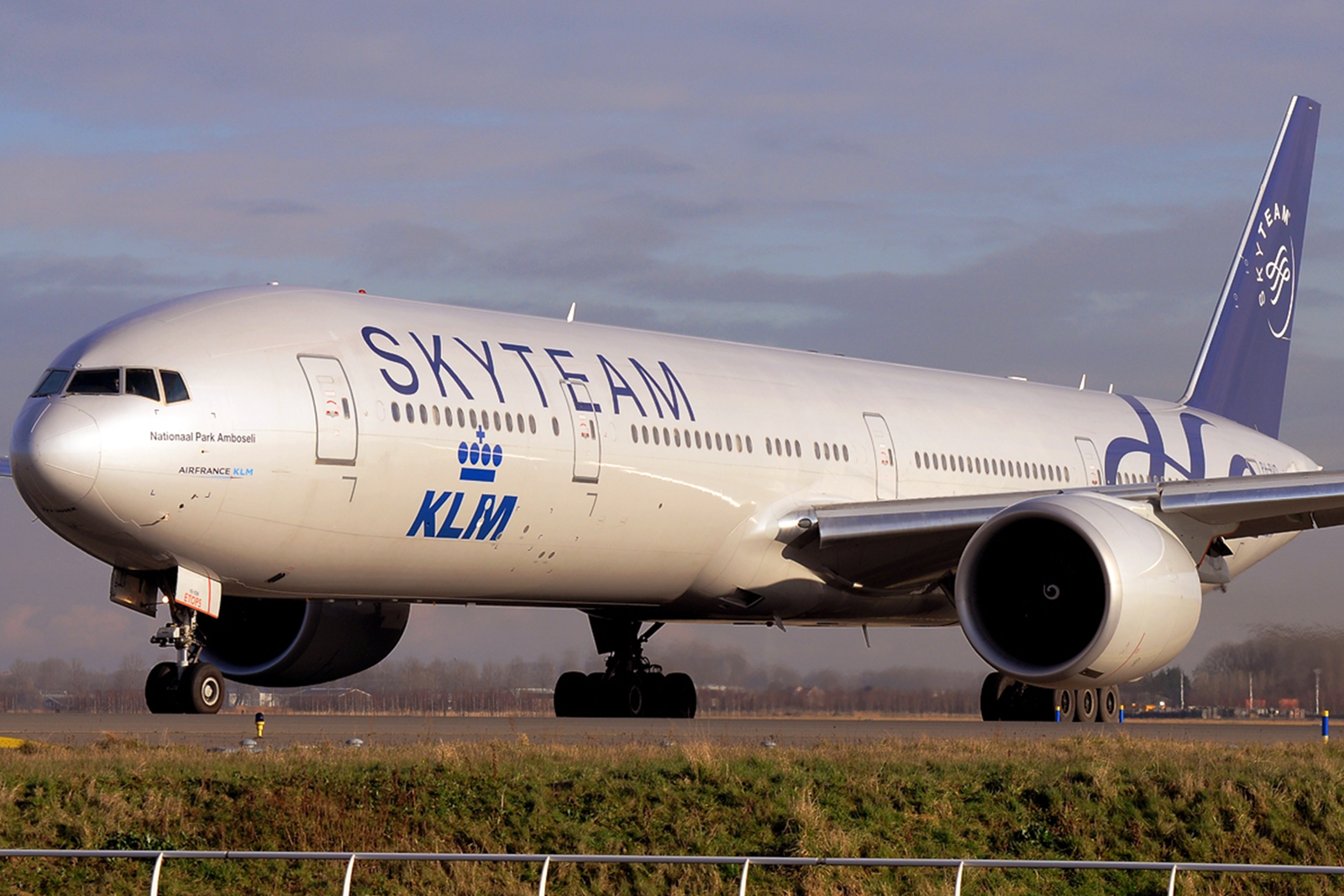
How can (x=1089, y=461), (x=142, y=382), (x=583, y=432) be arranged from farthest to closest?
(x=1089, y=461)
(x=583, y=432)
(x=142, y=382)

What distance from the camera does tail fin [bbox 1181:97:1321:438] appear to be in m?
30.4

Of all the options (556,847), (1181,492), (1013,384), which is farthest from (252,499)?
(1013,384)

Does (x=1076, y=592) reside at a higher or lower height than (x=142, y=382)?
lower

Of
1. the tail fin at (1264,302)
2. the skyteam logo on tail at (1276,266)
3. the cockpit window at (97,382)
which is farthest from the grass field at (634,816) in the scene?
the skyteam logo on tail at (1276,266)

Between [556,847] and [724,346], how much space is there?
34.3ft

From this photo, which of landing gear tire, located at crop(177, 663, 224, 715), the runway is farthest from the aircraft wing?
landing gear tire, located at crop(177, 663, 224, 715)

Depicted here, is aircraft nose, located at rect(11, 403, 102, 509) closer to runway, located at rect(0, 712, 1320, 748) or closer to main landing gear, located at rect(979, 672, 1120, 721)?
runway, located at rect(0, 712, 1320, 748)

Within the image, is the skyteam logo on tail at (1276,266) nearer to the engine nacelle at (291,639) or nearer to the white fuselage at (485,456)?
the white fuselage at (485,456)

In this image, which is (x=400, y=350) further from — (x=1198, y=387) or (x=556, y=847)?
(x=1198, y=387)

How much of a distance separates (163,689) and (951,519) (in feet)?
26.8

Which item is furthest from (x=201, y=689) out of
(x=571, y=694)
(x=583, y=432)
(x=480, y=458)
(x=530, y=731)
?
(x=571, y=694)

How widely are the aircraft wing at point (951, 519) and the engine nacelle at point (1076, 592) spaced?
1.86ft

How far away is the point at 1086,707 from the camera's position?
23094mm

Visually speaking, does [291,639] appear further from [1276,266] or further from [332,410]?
[1276,266]
